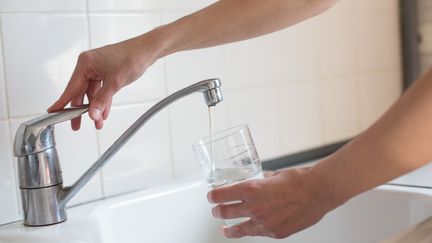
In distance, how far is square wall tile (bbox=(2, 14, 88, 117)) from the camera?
0.77m

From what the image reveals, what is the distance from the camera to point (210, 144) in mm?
729

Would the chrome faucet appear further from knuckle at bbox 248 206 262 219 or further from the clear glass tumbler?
knuckle at bbox 248 206 262 219

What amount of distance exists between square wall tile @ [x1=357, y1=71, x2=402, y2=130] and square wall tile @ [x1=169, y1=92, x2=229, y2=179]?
17.7 inches

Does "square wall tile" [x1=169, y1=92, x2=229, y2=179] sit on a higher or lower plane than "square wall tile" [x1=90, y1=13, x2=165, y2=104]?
lower

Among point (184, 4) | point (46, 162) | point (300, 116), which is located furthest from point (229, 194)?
point (300, 116)

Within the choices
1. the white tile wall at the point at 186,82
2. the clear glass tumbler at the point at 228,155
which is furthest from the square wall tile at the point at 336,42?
the clear glass tumbler at the point at 228,155

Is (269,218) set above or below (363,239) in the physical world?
above

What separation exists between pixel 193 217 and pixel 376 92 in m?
0.62

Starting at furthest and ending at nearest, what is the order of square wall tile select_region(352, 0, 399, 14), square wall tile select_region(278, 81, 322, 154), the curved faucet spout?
square wall tile select_region(352, 0, 399, 14), square wall tile select_region(278, 81, 322, 154), the curved faucet spout

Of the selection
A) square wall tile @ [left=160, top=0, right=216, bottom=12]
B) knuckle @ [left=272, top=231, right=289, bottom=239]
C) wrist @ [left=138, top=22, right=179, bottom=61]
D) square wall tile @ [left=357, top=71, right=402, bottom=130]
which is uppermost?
square wall tile @ [left=160, top=0, right=216, bottom=12]

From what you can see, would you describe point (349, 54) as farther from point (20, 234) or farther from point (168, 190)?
point (20, 234)

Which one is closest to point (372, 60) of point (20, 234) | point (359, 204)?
point (359, 204)

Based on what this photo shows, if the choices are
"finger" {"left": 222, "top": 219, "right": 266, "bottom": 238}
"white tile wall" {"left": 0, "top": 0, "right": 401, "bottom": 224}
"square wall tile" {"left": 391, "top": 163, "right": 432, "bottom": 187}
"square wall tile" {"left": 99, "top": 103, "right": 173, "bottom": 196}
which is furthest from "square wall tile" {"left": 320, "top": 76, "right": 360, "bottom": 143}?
"finger" {"left": 222, "top": 219, "right": 266, "bottom": 238}

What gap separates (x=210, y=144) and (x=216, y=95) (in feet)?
0.22
